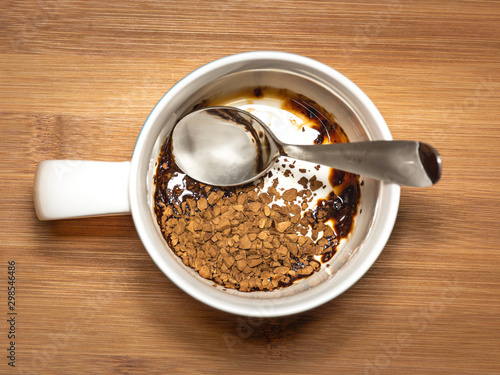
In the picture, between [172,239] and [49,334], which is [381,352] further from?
[49,334]

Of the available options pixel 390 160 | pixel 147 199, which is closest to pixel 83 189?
pixel 147 199

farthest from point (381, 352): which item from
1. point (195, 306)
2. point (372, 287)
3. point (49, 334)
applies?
point (49, 334)

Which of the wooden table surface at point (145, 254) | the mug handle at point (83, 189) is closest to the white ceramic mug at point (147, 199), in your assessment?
the mug handle at point (83, 189)

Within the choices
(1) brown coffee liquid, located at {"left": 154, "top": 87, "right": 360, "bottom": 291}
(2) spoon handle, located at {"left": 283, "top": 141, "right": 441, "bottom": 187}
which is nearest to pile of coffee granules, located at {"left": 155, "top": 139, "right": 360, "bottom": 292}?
(1) brown coffee liquid, located at {"left": 154, "top": 87, "right": 360, "bottom": 291}

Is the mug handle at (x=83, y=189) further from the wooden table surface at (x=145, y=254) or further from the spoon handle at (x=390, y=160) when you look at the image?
the spoon handle at (x=390, y=160)

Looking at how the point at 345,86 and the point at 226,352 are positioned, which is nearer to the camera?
the point at 345,86

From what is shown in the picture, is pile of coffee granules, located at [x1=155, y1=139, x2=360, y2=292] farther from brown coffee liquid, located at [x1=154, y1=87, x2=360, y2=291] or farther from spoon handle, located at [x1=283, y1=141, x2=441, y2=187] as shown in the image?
spoon handle, located at [x1=283, y1=141, x2=441, y2=187]
